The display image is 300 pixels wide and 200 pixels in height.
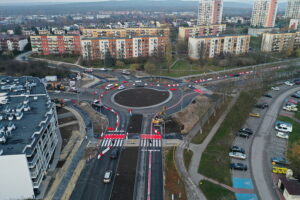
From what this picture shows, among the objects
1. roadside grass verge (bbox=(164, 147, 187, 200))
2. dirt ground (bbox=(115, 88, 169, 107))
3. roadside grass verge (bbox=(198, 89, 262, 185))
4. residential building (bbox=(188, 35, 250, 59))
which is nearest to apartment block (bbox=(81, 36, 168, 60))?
residential building (bbox=(188, 35, 250, 59))

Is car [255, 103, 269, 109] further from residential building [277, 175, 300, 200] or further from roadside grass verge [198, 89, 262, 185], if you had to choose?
residential building [277, 175, 300, 200]

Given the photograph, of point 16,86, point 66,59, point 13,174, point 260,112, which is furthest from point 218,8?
point 13,174

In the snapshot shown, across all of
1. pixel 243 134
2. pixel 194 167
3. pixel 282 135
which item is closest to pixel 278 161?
pixel 243 134

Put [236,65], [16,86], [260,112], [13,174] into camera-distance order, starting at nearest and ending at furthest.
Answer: [13,174]
[16,86]
[260,112]
[236,65]

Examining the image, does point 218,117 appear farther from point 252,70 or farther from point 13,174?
point 252,70

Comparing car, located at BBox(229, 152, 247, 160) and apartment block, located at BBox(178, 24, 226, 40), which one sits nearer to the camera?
car, located at BBox(229, 152, 247, 160)
